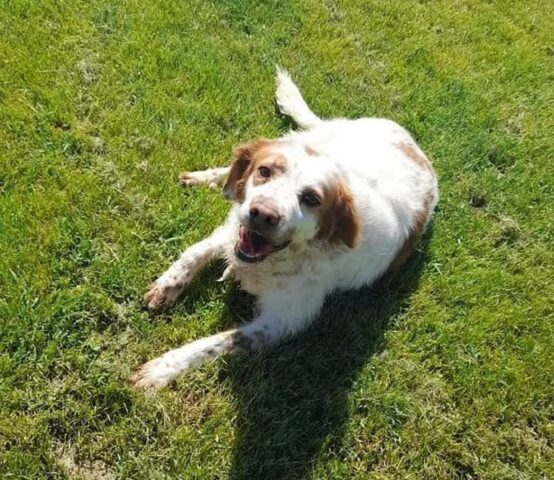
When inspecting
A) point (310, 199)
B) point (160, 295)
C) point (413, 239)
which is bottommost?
point (160, 295)

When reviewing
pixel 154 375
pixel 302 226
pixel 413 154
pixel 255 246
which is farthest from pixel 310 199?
pixel 413 154

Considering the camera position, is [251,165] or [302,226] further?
[251,165]

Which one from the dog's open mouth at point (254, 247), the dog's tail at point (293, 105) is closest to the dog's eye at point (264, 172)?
the dog's open mouth at point (254, 247)

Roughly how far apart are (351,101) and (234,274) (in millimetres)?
2212

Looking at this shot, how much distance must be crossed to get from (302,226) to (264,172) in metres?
0.35

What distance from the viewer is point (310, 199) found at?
10.6ft

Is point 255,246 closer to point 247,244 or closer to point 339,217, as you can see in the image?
point 247,244

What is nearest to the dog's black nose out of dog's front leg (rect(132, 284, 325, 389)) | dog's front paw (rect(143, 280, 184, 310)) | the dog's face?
the dog's face

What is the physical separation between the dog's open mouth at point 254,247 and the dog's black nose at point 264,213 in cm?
18

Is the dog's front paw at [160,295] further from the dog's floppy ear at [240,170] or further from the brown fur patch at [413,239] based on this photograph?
the brown fur patch at [413,239]

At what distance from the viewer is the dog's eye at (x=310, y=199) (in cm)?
320

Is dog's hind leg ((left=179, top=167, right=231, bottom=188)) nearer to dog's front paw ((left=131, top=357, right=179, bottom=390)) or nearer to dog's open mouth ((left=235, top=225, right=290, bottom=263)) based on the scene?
dog's open mouth ((left=235, top=225, right=290, bottom=263))

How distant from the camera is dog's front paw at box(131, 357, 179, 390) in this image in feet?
10.7

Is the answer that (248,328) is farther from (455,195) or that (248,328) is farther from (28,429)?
(455,195)
